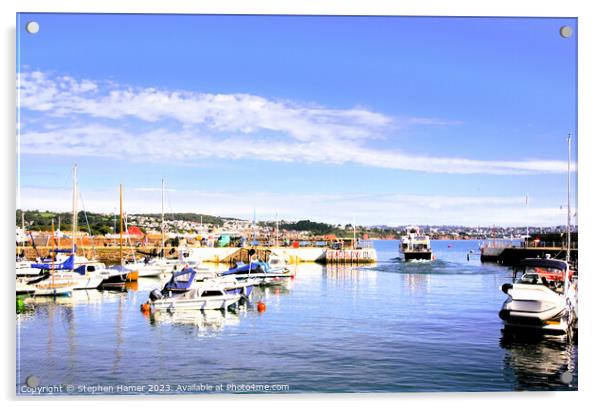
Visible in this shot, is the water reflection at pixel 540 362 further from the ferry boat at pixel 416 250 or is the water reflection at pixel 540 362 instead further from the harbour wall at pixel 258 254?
the ferry boat at pixel 416 250

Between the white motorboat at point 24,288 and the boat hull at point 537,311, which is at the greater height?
the boat hull at point 537,311

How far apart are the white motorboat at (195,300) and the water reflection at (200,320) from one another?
0.62 ft

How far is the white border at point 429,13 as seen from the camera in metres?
6.46

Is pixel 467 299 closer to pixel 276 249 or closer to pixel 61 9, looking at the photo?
pixel 61 9

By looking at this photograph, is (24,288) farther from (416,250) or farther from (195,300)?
(416,250)

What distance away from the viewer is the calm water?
7.23 meters

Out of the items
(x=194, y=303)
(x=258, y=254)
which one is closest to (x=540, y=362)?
(x=194, y=303)

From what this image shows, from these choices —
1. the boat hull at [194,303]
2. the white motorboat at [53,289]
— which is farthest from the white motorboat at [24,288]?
the boat hull at [194,303]

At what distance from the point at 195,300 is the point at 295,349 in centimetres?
583

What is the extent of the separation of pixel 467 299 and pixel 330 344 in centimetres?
847

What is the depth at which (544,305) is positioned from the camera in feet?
33.1

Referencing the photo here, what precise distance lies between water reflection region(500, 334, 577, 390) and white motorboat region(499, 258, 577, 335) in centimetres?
18

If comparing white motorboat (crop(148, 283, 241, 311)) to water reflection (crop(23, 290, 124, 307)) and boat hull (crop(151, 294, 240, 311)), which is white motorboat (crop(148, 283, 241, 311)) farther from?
water reflection (crop(23, 290, 124, 307))

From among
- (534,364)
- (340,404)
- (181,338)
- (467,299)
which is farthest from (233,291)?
(340,404)
